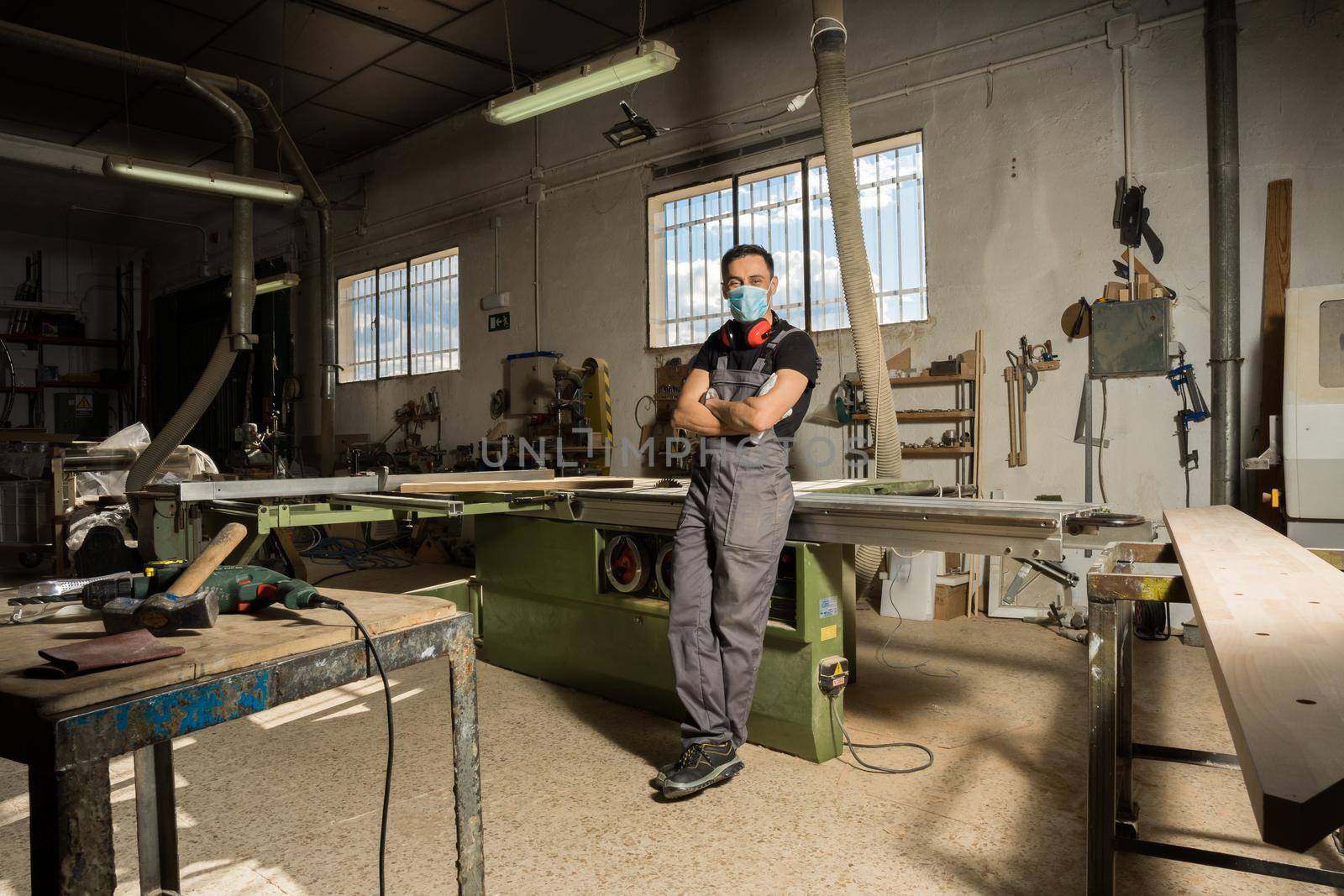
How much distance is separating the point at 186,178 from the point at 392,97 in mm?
2981

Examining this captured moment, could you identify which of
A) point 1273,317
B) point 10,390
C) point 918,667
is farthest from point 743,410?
point 10,390

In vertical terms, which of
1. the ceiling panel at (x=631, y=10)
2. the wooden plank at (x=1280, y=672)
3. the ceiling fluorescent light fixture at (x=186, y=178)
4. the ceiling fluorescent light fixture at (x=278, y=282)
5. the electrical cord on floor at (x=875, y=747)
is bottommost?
the electrical cord on floor at (x=875, y=747)

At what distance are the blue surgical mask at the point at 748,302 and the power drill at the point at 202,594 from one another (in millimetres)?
1471

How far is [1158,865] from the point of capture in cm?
171

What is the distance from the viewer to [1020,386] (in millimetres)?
4160

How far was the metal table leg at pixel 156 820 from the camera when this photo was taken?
1.38 m

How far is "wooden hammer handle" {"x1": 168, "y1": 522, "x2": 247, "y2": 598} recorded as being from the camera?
995mm

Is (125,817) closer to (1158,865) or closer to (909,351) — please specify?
(1158,865)

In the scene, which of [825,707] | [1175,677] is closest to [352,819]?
[825,707]

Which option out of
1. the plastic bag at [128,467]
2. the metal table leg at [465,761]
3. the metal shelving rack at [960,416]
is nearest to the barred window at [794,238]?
the metal shelving rack at [960,416]

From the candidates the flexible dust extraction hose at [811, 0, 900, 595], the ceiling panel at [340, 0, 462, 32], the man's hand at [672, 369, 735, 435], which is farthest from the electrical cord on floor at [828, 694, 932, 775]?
the ceiling panel at [340, 0, 462, 32]

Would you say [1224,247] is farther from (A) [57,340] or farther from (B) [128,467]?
(A) [57,340]

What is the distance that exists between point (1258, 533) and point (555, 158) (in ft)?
18.7

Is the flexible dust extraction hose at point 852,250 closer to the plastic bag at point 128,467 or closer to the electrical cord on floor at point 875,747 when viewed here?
the electrical cord on floor at point 875,747
